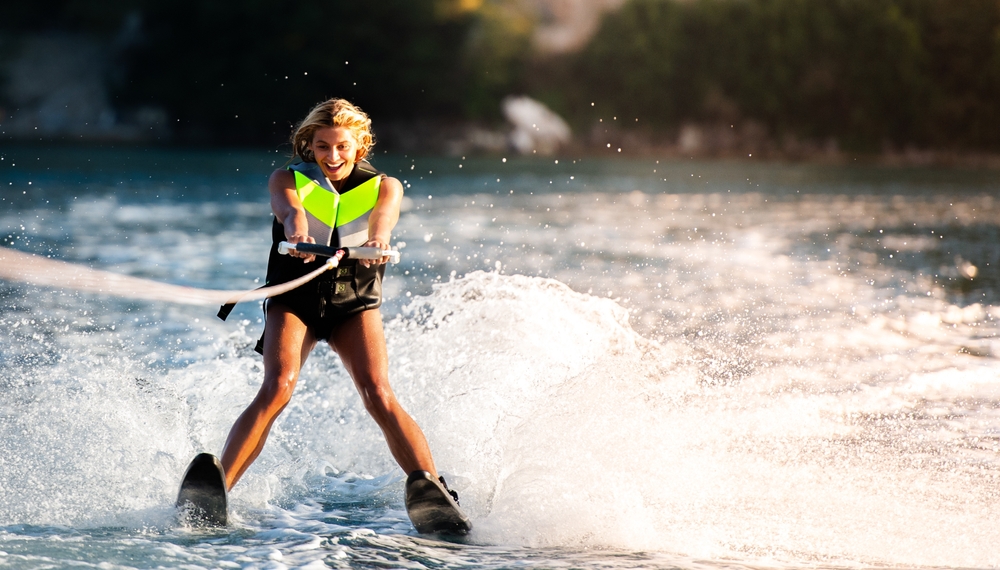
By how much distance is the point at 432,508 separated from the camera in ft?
12.4

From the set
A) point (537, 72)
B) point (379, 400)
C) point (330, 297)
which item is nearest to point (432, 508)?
point (379, 400)

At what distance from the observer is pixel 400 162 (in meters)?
39.9

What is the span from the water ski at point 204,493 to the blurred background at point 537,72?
49180 millimetres

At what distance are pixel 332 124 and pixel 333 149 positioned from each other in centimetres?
9

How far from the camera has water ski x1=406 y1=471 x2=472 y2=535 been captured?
374cm

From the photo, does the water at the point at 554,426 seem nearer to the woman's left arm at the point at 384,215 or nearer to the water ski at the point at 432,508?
the water ski at the point at 432,508

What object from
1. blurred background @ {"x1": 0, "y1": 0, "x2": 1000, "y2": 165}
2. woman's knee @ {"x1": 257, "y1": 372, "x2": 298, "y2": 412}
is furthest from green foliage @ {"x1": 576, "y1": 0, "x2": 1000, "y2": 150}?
woman's knee @ {"x1": 257, "y1": 372, "x2": 298, "y2": 412}

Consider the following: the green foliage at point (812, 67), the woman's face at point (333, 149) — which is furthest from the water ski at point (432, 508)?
the green foliage at point (812, 67)

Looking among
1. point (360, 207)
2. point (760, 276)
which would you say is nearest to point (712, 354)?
point (360, 207)

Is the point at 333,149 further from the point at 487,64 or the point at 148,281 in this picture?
the point at 487,64

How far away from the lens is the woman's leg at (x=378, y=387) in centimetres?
385

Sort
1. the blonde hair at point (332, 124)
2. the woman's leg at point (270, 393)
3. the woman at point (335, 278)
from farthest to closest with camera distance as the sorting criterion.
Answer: the blonde hair at point (332, 124), the woman at point (335, 278), the woman's leg at point (270, 393)

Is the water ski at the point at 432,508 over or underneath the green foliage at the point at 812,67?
underneath

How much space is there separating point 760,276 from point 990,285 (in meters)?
2.26
